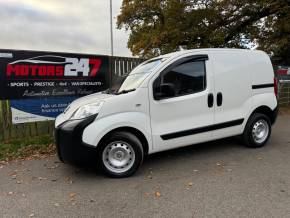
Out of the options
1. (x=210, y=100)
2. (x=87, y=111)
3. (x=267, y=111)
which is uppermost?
(x=210, y=100)

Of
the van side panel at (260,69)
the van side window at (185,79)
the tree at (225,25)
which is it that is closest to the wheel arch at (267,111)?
the van side panel at (260,69)

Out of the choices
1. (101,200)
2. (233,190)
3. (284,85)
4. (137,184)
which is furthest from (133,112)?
(284,85)

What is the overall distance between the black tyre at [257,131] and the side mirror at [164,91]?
198cm

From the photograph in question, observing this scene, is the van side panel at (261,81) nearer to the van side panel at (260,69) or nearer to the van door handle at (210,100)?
the van side panel at (260,69)

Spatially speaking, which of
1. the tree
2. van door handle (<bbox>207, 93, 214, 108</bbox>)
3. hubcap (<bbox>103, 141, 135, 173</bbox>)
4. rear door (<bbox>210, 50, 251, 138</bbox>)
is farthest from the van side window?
the tree

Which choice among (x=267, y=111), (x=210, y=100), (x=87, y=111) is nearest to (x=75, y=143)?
(x=87, y=111)

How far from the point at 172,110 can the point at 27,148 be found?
11.3 feet

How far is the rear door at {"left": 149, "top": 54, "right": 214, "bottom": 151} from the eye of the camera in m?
5.01

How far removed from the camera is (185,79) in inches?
209

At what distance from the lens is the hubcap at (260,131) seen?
20.3ft

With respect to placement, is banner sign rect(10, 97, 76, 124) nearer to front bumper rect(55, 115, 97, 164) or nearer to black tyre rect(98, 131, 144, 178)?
front bumper rect(55, 115, 97, 164)

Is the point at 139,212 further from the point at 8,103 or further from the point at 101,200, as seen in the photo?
the point at 8,103

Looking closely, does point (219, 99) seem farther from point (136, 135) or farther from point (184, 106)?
point (136, 135)

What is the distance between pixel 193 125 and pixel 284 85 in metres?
9.04
